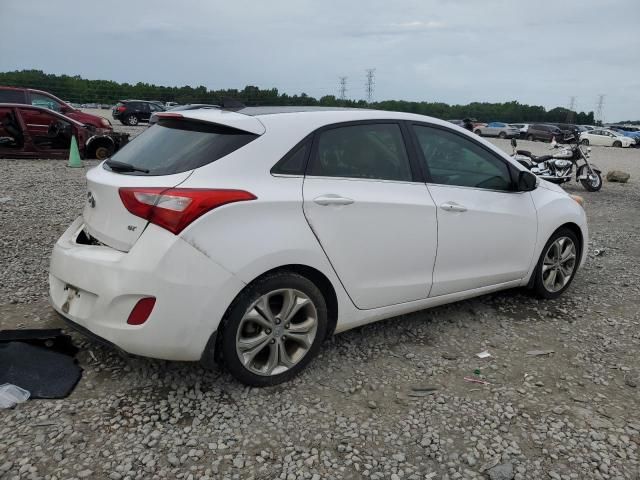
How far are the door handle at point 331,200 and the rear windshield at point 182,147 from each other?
1.63ft

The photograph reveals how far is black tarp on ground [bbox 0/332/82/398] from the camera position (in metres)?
2.85

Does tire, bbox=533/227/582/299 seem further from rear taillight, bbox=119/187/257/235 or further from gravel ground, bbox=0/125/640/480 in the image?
rear taillight, bbox=119/187/257/235

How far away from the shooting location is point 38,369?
9.84ft

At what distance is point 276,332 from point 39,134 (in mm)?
11428

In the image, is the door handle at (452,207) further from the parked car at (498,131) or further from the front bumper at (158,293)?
the parked car at (498,131)

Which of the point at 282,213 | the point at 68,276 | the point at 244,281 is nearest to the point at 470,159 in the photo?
the point at 282,213

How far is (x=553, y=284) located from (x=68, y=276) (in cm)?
385

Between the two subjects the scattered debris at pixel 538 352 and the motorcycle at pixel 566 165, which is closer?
the scattered debris at pixel 538 352

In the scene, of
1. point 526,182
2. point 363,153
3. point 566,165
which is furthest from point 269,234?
point 566,165

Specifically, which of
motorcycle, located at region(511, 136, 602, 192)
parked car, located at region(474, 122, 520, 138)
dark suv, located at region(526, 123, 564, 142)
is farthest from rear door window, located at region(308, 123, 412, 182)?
parked car, located at region(474, 122, 520, 138)

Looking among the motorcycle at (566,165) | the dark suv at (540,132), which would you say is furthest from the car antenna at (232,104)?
the dark suv at (540,132)

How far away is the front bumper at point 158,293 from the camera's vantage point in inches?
99.3

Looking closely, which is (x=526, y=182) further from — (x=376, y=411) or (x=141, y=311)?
(x=141, y=311)

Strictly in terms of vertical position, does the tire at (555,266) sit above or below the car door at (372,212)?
below
